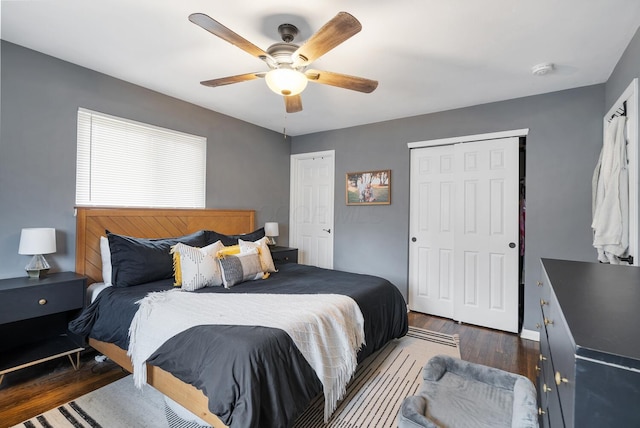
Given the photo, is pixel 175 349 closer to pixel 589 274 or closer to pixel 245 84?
pixel 589 274

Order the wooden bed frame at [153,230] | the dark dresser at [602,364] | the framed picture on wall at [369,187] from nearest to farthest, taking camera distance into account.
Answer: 1. the dark dresser at [602,364]
2. the wooden bed frame at [153,230]
3. the framed picture on wall at [369,187]

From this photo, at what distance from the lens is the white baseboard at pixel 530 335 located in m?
3.12

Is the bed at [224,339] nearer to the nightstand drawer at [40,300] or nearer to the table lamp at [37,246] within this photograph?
the nightstand drawer at [40,300]

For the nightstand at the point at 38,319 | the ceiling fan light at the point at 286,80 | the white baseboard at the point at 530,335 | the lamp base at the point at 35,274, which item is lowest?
the white baseboard at the point at 530,335

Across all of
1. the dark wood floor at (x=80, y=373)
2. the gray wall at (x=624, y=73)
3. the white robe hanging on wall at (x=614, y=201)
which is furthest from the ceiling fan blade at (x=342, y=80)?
the dark wood floor at (x=80, y=373)

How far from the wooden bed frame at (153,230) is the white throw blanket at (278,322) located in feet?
0.73

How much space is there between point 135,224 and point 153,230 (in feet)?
0.60

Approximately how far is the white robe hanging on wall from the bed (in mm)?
1641

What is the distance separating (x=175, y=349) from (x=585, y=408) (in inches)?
69.7

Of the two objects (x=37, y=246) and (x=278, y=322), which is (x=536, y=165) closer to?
(x=278, y=322)

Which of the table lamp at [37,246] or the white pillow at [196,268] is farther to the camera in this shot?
the white pillow at [196,268]

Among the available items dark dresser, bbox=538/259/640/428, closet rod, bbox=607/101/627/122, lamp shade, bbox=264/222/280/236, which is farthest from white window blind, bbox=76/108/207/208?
closet rod, bbox=607/101/627/122

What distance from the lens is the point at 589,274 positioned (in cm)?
130

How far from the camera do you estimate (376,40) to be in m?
2.19
